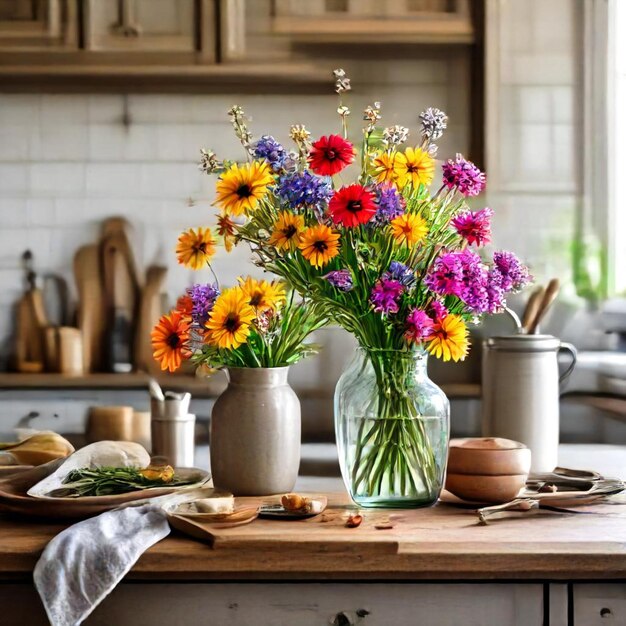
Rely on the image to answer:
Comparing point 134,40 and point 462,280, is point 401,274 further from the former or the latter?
point 134,40

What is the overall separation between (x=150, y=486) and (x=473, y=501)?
50 centimetres

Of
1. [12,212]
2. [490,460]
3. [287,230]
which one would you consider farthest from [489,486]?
[12,212]

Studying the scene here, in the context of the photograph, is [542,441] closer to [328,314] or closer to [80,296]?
[328,314]

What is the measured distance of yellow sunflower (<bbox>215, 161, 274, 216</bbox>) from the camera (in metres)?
1.35

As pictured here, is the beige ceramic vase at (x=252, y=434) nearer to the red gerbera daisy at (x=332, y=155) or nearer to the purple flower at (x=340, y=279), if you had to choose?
the purple flower at (x=340, y=279)

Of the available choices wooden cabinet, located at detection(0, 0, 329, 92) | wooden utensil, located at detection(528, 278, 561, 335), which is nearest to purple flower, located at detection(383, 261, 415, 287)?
wooden utensil, located at detection(528, 278, 561, 335)

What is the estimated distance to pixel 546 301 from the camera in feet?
6.93

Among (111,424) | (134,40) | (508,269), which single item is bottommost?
(111,424)

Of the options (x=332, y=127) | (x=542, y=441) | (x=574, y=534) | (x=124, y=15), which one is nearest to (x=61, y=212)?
(x=124, y=15)

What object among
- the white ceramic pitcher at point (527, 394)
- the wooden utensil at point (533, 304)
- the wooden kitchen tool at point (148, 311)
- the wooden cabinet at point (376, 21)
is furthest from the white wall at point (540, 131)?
the wooden kitchen tool at point (148, 311)

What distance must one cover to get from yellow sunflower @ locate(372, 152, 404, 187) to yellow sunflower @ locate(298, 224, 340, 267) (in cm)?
13

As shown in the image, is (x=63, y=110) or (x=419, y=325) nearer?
(x=419, y=325)

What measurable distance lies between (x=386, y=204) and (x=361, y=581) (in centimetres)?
53

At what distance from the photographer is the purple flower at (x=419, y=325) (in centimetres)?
133
